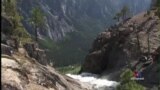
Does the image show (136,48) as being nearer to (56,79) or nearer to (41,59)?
(41,59)

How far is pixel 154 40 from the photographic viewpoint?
14525 cm

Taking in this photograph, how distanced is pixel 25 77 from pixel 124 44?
94441 mm

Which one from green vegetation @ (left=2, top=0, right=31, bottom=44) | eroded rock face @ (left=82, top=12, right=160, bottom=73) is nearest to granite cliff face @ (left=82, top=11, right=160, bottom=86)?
eroded rock face @ (left=82, top=12, right=160, bottom=73)

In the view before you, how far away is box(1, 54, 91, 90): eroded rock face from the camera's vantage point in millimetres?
57875

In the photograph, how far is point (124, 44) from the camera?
154 m

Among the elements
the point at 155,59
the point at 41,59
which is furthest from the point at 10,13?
the point at 155,59

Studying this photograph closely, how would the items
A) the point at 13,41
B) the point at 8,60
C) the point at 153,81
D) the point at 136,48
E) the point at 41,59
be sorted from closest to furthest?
the point at 8,60
the point at 13,41
the point at 41,59
the point at 153,81
the point at 136,48

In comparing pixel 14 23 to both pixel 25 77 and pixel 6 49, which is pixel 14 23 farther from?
pixel 25 77

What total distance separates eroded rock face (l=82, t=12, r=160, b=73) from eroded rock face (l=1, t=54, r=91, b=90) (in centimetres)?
7192

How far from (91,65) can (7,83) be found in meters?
113

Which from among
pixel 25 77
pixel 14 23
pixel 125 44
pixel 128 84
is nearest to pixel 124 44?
pixel 125 44

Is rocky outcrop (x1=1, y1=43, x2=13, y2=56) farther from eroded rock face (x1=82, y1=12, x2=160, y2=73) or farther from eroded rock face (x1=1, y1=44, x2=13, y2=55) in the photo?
eroded rock face (x1=82, y1=12, x2=160, y2=73)

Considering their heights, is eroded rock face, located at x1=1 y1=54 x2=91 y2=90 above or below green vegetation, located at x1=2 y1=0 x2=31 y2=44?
below

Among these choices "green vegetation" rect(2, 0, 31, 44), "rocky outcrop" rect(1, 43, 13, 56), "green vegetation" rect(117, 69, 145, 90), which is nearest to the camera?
"rocky outcrop" rect(1, 43, 13, 56)
